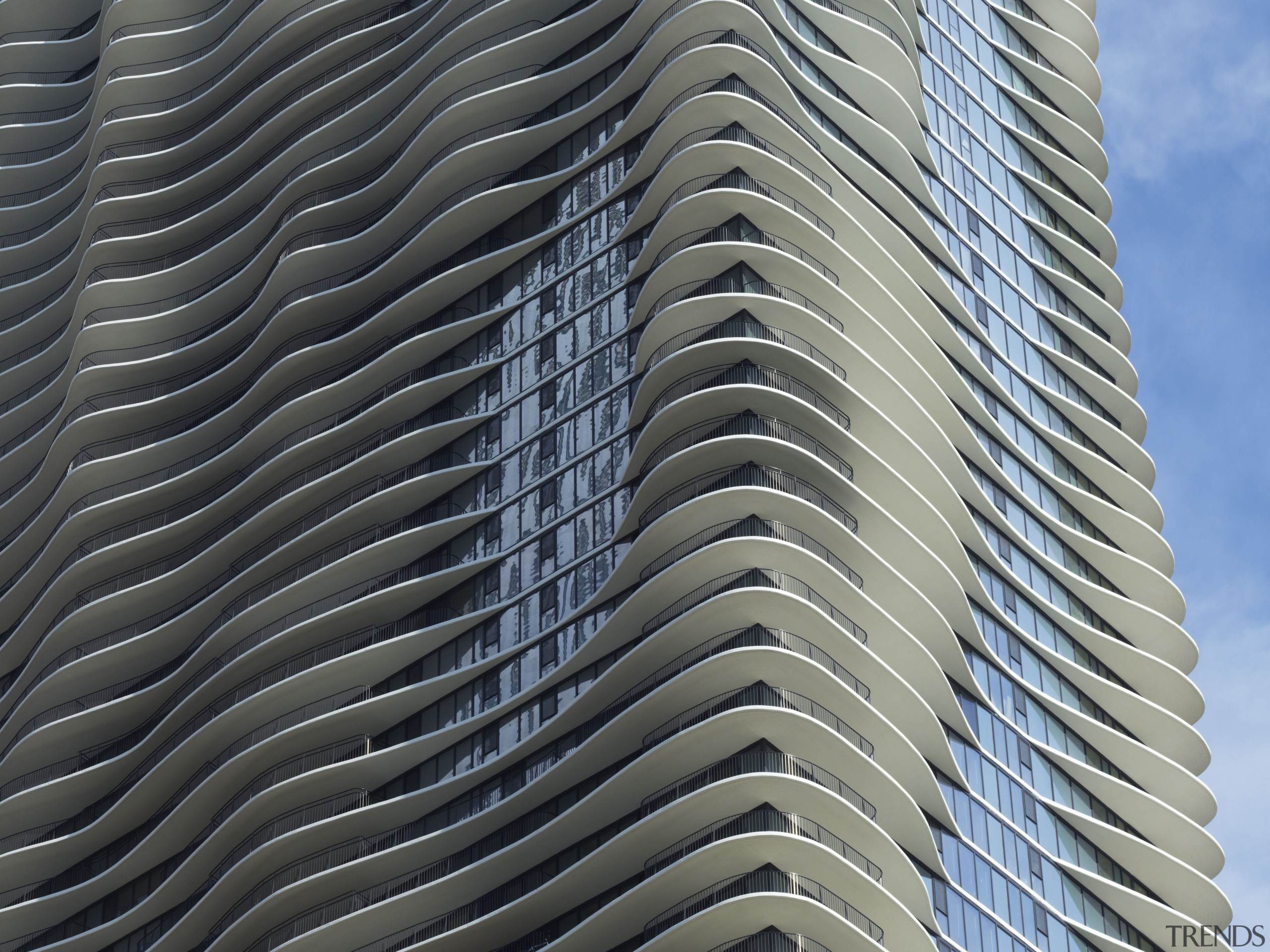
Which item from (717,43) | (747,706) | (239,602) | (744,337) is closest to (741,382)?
(744,337)

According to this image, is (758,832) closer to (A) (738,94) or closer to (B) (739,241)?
(B) (739,241)

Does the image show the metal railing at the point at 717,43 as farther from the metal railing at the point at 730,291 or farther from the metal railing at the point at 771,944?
the metal railing at the point at 771,944

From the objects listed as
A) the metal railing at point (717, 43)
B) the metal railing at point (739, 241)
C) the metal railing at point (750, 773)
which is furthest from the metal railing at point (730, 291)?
the metal railing at point (750, 773)

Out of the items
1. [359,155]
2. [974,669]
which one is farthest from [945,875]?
[359,155]

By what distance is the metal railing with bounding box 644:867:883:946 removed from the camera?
67.8m

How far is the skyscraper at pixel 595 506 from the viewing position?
73250 millimetres

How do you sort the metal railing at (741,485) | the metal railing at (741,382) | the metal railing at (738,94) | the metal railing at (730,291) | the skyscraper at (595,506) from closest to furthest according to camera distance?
the skyscraper at (595,506), the metal railing at (741,485), the metal railing at (741,382), the metal railing at (730,291), the metal railing at (738,94)

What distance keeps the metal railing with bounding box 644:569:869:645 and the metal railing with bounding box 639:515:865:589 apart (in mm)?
1135

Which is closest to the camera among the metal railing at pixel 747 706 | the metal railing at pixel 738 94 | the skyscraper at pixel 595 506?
the metal railing at pixel 747 706

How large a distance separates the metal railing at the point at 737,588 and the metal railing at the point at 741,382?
6653mm

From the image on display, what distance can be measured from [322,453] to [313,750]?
45.2 feet

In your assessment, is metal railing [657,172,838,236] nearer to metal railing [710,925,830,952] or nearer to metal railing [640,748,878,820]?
metal railing [640,748,878,820]

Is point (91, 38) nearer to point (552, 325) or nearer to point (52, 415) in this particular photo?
point (52, 415)

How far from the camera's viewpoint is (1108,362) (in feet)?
333
